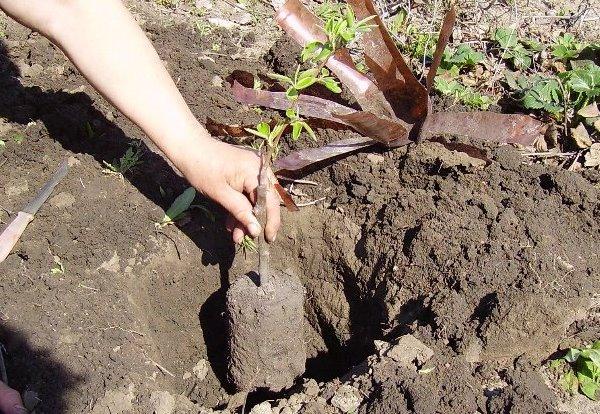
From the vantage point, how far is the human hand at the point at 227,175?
82.4 inches

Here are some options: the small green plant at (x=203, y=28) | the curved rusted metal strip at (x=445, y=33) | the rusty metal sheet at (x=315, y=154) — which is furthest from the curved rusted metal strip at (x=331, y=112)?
the small green plant at (x=203, y=28)

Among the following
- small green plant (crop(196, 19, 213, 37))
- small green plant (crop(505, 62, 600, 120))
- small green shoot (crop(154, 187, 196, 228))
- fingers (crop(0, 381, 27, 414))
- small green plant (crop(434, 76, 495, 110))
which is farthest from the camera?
small green plant (crop(196, 19, 213, 37))

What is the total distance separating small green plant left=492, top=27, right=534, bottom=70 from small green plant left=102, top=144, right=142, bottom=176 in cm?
199

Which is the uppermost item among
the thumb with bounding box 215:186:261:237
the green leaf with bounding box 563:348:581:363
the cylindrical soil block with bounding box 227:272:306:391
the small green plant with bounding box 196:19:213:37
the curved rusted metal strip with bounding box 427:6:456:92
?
the curved rusted metal strip with bounding box 427:6:456:92

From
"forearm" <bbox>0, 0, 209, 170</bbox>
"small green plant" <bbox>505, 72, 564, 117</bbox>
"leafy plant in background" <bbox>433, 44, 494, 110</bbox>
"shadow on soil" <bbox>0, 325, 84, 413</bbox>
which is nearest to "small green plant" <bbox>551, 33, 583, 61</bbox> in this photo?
"small green plant" <bbox>505, 72, 564, 117</bbox>

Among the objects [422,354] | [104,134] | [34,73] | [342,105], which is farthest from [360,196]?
[34,73]

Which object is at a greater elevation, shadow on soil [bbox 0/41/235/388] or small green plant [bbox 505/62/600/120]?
small green plant [bbox 505/62/600/120]

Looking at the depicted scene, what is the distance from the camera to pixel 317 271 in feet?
9.23

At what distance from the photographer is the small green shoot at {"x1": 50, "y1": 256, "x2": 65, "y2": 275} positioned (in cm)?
235

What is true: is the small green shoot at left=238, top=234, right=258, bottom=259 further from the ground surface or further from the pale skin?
the pale skin

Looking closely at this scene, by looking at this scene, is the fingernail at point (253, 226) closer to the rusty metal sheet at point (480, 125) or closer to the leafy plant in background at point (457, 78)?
the rusty metal sheet at point (480, 125)

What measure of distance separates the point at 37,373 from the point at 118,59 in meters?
1.04

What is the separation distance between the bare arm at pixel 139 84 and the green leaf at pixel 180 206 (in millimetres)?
485

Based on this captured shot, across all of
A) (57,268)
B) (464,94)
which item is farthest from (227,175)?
(464,94)
